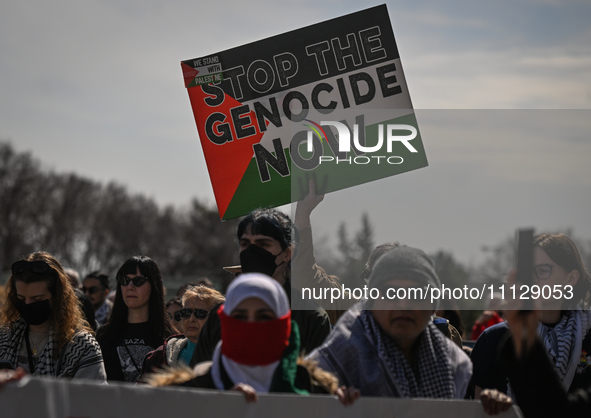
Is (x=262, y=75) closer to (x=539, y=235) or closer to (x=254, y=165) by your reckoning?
(x=254, y=165)

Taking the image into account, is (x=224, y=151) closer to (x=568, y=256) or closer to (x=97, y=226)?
(x=568, y=256)

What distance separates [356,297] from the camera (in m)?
4.50

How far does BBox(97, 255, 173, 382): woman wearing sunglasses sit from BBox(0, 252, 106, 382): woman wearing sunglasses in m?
0.74

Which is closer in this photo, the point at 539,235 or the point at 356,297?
the point at 539,235

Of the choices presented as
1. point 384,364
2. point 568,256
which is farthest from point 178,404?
point 568,256

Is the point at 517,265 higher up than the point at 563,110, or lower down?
lower down

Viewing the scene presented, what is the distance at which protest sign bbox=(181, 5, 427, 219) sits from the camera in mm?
4484

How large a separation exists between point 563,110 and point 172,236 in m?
63.9

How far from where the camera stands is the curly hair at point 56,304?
3.82 m

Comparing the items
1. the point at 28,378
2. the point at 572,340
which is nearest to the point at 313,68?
the point at 572,340

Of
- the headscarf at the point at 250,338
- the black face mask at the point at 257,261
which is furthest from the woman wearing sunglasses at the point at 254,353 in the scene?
the black face mask at the point at 257,261

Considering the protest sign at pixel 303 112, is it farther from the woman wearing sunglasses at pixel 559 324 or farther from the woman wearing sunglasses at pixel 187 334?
the woman wearing sunglasses at pixel 559 324

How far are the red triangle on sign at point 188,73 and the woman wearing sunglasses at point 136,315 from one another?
1.38 m

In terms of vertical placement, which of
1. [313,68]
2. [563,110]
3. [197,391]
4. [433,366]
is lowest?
[433,366]
